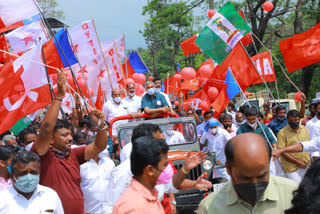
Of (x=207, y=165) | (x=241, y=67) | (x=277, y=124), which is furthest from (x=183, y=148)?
(x=241, y=67)

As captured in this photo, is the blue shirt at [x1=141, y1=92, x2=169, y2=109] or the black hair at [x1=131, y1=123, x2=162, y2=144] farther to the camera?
the blue shirt at [x1=141, y1=92, x2=169, y2=109]

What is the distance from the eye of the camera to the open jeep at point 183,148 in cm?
620

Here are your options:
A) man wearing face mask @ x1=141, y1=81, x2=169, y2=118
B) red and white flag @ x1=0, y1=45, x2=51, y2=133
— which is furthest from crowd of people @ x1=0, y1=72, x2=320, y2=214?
red and white flag @ x1=0, y1=45, x2=51, y2=133

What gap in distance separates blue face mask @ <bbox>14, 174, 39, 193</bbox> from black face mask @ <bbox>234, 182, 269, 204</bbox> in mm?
2047

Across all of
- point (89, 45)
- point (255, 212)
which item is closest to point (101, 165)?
point (255, 212)

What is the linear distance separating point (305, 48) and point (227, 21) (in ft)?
6.63

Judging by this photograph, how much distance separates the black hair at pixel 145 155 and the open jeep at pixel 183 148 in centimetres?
315

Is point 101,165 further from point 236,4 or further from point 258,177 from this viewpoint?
point 236,4

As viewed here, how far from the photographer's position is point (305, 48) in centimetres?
995

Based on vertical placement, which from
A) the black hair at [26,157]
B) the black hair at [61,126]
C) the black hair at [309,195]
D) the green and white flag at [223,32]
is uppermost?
the green and white flag at [223,32]

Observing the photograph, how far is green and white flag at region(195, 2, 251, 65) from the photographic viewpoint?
33.6 ft

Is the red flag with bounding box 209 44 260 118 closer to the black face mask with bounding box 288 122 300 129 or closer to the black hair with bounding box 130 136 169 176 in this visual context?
the black face mask with bounding box 288 122 300 129

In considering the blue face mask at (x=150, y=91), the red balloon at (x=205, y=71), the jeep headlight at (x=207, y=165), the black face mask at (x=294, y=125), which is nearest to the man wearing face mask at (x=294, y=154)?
the black face mask at (x=294, y=125)

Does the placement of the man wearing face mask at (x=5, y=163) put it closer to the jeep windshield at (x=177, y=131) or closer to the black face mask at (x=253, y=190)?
the jeep windshield at (x=177, y=131)
